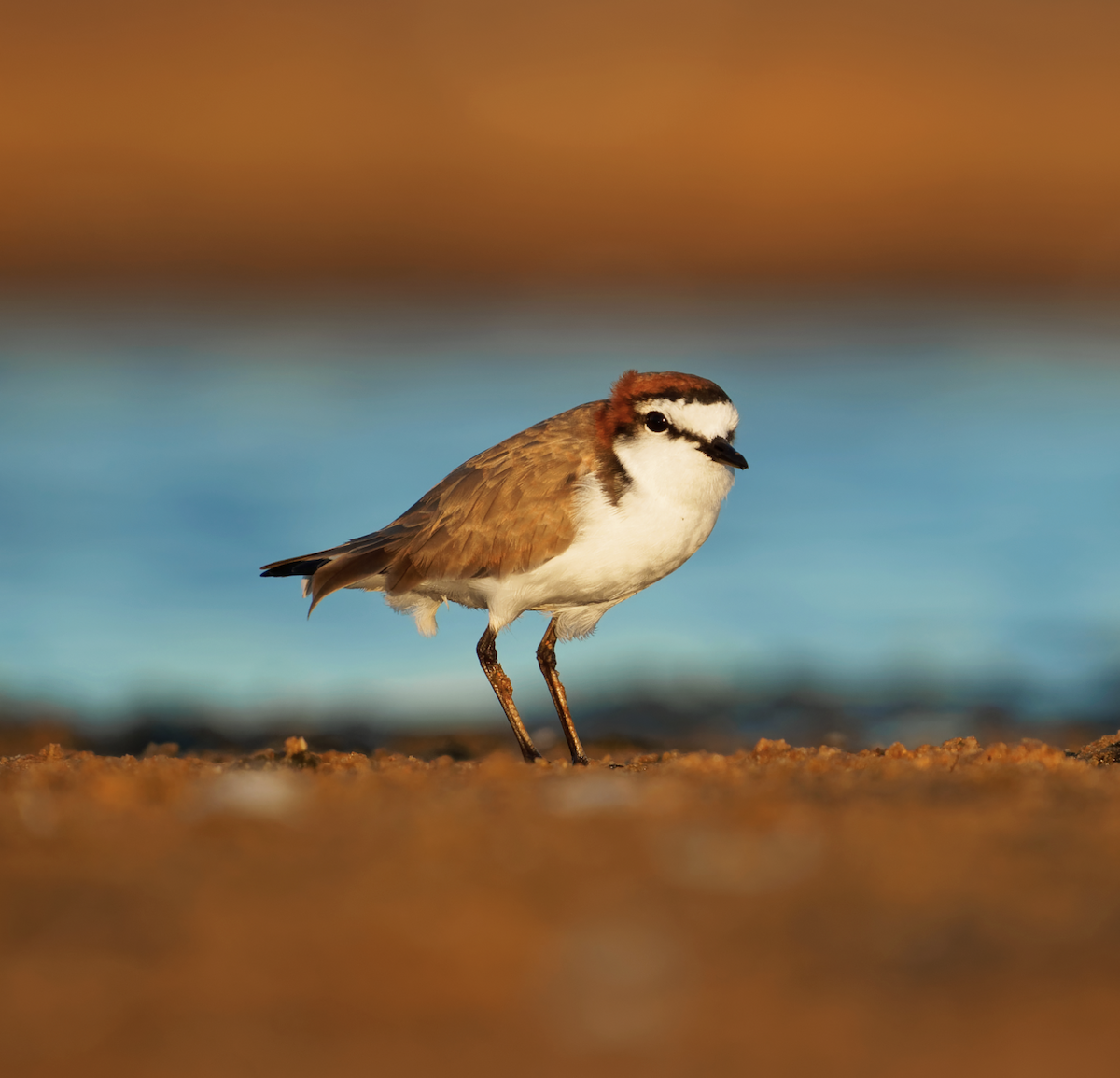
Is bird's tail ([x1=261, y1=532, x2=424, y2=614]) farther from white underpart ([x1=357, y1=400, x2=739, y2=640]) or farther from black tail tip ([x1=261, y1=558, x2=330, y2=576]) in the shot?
white underpart ([x1=357, y1=400, x2=739, y2=640])

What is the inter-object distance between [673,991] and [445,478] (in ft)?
15.7

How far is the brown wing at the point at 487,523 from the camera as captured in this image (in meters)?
6.31

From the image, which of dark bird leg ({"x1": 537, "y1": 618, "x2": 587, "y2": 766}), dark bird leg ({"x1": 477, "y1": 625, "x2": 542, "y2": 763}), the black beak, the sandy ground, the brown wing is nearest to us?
the sandy ground

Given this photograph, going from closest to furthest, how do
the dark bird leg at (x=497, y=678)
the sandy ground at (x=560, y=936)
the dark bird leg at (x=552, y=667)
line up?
the sandy ground at (x=560, y=936) → the dark bird leg at (x=497, y=678) → the dark bird leg at (x=552, y=667)

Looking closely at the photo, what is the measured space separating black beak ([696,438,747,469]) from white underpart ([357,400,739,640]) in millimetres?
33

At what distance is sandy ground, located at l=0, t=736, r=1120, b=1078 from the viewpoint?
232cm

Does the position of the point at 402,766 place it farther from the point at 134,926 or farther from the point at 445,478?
the point at 134,926

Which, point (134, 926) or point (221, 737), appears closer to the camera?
point (134, 926)

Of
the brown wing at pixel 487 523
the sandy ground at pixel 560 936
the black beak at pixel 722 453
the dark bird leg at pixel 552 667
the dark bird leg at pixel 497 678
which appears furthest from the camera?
the dark bird leg at pixel 552 667

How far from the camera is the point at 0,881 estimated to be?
3.13 m

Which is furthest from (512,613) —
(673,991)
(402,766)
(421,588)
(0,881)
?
(673,991)

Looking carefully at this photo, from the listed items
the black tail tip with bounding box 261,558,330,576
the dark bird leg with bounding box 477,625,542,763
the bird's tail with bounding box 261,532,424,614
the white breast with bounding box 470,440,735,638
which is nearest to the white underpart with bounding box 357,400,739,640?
the white breast with bounding box 470,440,735,638

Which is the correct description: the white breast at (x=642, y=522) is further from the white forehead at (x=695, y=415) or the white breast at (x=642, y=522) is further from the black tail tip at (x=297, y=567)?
the black tail tip at (x=297, y=567)

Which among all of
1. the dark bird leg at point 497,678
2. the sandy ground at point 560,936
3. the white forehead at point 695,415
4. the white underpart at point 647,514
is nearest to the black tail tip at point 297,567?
the dark bird leg at point 497,678
